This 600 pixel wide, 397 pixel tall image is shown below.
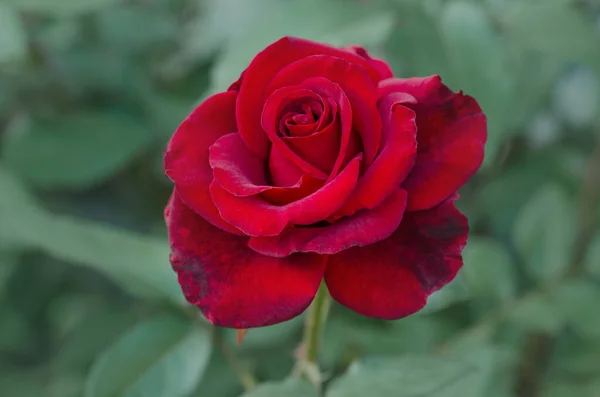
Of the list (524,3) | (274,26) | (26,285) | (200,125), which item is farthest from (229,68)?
(26,285)

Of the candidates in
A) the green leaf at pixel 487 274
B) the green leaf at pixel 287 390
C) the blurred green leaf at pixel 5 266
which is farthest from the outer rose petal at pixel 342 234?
the blurred green leaf at pixel 5 266

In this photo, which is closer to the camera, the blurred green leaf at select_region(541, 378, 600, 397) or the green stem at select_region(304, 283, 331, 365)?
the green stem at select_region(304, 283, 331, 365)

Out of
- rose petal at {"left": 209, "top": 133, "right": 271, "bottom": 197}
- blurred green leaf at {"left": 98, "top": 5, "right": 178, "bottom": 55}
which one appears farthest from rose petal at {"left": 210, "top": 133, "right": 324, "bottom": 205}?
blurred green leaf at {"left": 98, "top": 5, "right": 178, "bottom": 55}

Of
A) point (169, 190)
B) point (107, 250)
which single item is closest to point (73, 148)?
point (169, 190)

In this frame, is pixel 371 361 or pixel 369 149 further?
pixel 371 361

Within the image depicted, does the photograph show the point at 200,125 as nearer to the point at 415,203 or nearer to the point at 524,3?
the point at 415,203

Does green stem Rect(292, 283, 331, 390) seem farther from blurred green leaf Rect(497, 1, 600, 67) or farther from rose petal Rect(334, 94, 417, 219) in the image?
blurred green leaf Rect(497, 1, 600, 67)

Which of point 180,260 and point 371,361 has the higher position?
point 180,260
